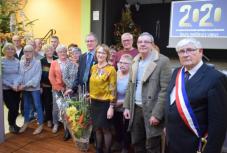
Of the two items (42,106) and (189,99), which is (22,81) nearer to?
(42,106)

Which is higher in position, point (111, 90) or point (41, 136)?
point (111, 90)

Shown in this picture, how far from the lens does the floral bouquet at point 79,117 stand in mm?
2719

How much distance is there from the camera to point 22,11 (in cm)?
638

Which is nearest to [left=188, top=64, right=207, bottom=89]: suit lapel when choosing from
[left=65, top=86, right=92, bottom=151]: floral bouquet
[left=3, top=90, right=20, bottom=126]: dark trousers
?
[left=65, top=86, right=92, bottom=151]: floral bouquet

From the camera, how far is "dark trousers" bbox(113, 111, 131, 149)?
2.68 m

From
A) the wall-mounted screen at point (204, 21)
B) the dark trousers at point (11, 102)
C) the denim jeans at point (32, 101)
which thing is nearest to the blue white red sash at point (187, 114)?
the denim jeans at point (32, 101)

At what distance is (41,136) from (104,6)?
2918 mm

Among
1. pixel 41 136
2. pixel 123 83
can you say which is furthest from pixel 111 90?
pixel 41 136

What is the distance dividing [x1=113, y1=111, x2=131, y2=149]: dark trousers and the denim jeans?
121cm

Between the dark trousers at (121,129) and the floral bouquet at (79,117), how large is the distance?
1.01 ft

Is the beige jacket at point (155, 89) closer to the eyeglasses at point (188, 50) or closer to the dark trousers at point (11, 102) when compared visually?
the eyeglasses at point (188, 50)

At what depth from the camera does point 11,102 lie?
3328mm

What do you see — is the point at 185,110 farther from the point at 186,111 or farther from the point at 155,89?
the point at 155,89

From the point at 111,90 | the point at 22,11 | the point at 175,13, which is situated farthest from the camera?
the point at 22,11
